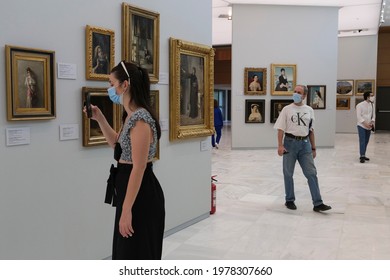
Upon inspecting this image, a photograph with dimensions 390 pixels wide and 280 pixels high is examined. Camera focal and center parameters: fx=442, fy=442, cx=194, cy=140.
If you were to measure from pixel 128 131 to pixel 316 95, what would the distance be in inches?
668

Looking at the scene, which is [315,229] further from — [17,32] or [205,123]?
[17,32]

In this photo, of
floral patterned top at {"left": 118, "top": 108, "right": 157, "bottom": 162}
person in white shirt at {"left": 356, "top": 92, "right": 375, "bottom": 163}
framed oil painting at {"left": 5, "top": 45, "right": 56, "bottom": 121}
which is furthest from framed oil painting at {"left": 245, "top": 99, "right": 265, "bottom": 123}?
floral patterned top at {"left": 118, "top": 108, "right": 157, "bottom": 162}

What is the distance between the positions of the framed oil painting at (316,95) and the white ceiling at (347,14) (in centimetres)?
351

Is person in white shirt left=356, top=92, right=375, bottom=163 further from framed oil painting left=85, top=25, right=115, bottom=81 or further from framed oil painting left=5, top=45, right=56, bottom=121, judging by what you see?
framed oil painting left=5, top=45, right=56, bottom=121

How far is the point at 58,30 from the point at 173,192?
3.14 m

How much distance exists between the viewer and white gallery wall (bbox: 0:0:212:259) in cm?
435

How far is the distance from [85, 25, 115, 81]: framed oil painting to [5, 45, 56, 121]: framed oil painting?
547 mm

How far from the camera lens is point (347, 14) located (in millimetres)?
21484

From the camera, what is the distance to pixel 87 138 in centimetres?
518

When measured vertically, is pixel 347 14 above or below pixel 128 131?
above

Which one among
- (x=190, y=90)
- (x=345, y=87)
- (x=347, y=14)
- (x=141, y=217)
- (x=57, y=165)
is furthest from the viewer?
(x=345, y=87)

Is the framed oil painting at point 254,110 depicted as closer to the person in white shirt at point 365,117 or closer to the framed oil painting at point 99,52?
the person in white shirt at point 365,117

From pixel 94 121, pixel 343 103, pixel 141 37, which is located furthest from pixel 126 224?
pixel 343 103

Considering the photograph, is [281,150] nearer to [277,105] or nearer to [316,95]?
[277,105]
